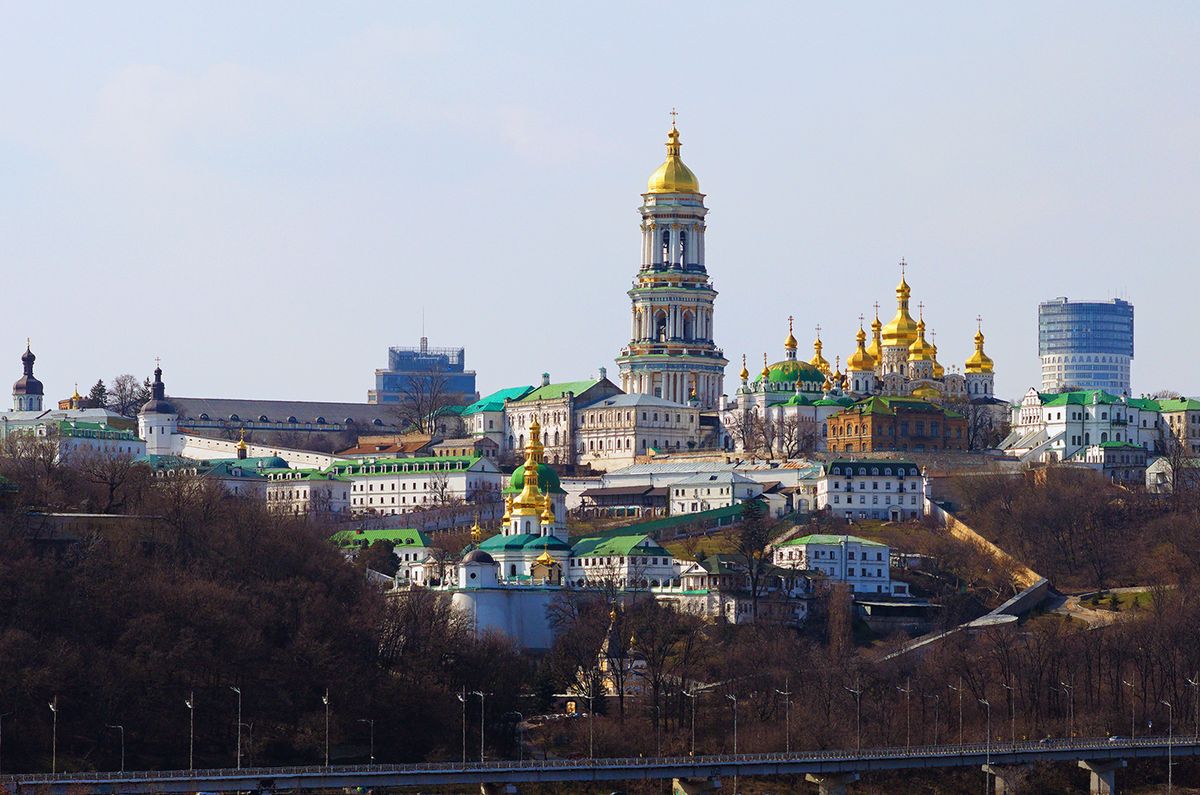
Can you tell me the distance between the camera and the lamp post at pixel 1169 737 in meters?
84.5

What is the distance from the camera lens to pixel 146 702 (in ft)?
270

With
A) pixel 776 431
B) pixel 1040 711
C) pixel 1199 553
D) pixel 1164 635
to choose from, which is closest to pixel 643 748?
pixel 1040 711

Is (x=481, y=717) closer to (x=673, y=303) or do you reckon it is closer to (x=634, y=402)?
(x=634, y=402)

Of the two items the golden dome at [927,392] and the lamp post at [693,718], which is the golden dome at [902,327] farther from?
the lamp post at [693,718]

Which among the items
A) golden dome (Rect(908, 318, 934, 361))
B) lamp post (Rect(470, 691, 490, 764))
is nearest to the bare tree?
golden dome (Rect(908, 318, 934, 361))

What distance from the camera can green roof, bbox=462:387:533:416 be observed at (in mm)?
150625

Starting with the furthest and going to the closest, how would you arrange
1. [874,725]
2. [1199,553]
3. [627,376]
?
[627,376], [1199,553], [874,725]

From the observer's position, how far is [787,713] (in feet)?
294

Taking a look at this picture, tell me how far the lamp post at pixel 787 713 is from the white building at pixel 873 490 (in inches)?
1145

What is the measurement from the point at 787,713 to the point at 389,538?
105 feet

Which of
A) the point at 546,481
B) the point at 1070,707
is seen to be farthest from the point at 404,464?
the point at 1070,707

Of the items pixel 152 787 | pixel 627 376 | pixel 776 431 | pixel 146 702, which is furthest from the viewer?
pixel 627 376

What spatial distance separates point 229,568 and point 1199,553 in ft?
120

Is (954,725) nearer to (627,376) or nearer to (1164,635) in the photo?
(1164,635)
